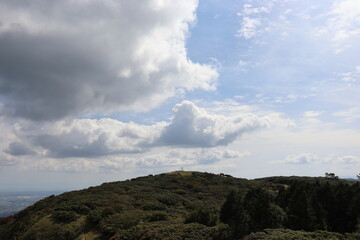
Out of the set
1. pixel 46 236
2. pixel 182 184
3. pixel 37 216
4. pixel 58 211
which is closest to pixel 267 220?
pixel 46 236

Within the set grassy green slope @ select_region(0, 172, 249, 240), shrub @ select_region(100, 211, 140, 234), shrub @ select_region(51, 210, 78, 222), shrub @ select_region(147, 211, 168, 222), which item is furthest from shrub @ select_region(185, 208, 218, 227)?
shrub @ select_region(51, 210, 78, 222)

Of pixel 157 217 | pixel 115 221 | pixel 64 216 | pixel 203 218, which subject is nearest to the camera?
pixel 203 218

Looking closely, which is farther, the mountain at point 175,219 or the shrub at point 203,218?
the shrub at point 203,218

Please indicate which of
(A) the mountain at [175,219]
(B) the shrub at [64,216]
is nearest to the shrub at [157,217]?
(A) the mountain at [175,219]

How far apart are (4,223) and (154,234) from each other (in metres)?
31.9

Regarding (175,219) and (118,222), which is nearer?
(118,222)

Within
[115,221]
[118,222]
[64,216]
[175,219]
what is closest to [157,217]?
[175,219]

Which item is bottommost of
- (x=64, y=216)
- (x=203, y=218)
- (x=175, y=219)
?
(x=175, y=219)

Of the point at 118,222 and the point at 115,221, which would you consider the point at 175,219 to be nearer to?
the point at 118,222

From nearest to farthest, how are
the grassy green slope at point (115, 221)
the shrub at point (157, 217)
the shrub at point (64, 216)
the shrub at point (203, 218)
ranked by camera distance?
the grassy green slope at point (115, 221), the shrub at point (203, 218), the shrub at point (157, 217), the shrub at point (64, 216)

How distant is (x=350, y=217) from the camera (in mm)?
29547

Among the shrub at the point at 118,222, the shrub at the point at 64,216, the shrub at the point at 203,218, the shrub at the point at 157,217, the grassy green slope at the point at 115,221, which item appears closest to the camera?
the grassy green slope at the point at 115,221

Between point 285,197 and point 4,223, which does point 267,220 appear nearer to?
point 285,197

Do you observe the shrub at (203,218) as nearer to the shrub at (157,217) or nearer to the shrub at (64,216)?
the shrub at (157,217)
